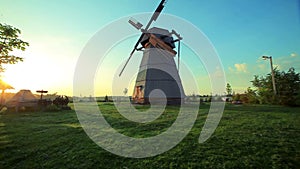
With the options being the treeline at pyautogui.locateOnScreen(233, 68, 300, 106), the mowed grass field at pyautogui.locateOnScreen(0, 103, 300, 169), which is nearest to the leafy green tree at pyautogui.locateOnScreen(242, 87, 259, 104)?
the treeline at pyautogui.locateOnScreen(233, 68, 300, 106)

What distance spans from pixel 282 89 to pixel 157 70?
17631mm

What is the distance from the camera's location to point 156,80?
18.3 meters

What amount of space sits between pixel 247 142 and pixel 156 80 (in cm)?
1357

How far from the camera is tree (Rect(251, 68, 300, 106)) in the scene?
19.2 metres

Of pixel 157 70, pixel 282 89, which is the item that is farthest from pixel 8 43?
pixel 282 89

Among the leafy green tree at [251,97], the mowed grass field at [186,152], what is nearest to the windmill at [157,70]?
the mowed grass field at [186,152]

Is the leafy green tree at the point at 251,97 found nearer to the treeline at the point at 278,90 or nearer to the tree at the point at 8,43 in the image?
the treeline at the point at 278,90

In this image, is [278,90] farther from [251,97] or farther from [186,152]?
[186,152]

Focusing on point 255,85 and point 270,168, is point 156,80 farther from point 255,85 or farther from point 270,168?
point 255,85

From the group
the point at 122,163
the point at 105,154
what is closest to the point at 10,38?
the point at 105,154

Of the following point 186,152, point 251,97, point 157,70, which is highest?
point 157,70

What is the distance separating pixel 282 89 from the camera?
69.9 feet

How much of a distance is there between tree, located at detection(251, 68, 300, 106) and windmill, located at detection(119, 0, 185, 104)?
12745mm

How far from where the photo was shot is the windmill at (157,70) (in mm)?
18062
